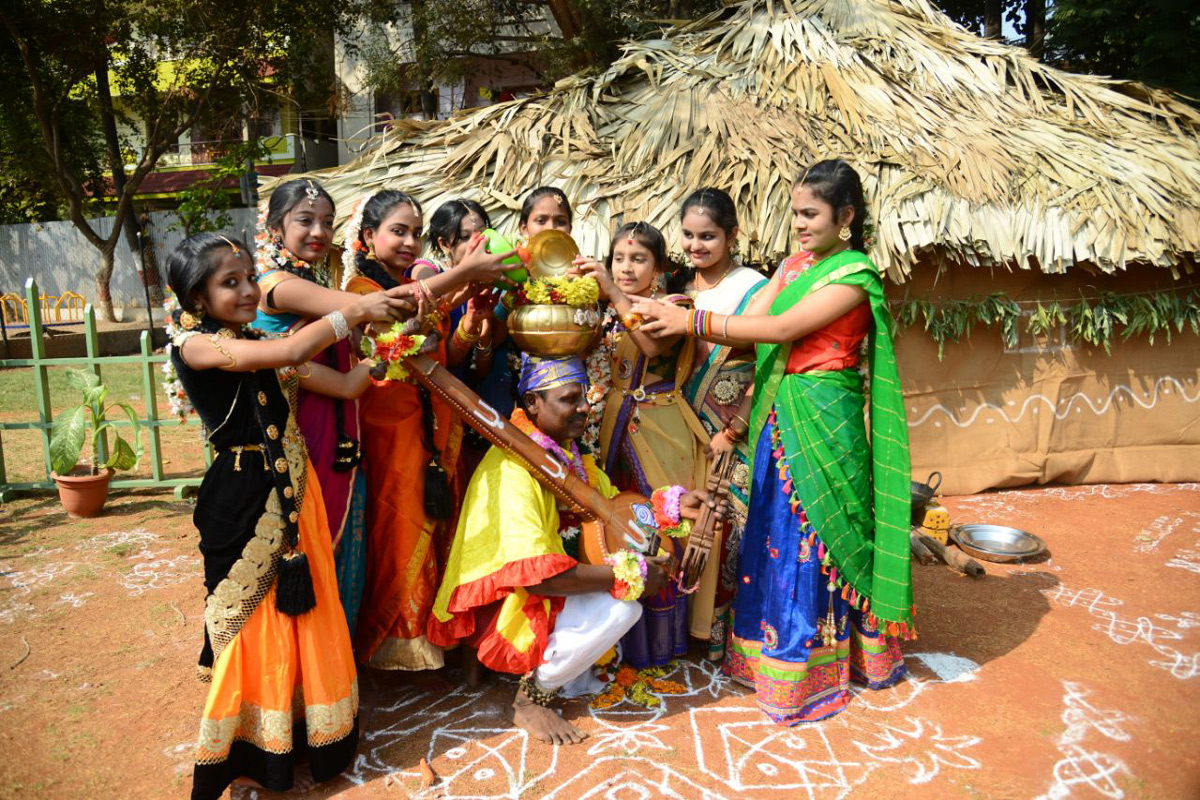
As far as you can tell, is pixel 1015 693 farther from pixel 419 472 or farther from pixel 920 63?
pixel 920 63

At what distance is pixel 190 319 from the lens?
276 cm

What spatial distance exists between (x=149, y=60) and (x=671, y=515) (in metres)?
18.1

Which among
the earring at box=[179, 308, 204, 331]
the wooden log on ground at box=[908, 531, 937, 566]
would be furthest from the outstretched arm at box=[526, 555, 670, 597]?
the wooden log on ground at box=[908, 531, 937, 566]

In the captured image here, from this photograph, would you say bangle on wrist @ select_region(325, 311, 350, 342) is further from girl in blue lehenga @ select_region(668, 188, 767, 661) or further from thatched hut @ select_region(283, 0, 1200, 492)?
thatched hut @ select_region(283, 0, 1200, 492)

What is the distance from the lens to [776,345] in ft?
11.6

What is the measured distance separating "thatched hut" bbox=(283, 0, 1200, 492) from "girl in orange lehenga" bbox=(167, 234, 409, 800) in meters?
3.89

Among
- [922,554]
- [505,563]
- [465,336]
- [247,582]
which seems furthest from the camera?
[922,554]

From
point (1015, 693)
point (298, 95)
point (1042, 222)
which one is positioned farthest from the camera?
point (298, 95)

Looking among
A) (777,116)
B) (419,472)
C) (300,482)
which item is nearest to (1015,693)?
(419,472)

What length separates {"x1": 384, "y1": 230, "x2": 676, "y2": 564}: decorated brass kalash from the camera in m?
3.14

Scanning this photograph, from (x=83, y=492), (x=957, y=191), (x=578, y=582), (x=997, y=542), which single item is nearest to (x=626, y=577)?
(x=578, y=582)

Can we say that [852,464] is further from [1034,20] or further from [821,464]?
[1034,20]

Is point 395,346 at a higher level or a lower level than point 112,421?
higher

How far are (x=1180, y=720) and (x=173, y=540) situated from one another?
20.2ft
